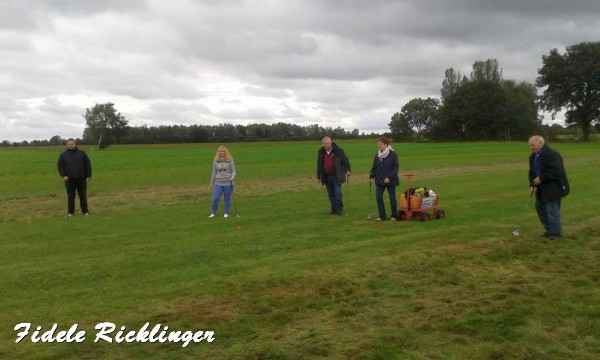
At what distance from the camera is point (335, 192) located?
13.7 meters

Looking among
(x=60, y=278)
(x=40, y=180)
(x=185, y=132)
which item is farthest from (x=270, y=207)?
(x=185, y=132)

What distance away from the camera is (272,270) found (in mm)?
7785

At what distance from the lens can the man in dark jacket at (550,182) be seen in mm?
9719

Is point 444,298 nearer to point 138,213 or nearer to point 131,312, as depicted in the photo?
point 131,312

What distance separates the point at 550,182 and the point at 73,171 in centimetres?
1152

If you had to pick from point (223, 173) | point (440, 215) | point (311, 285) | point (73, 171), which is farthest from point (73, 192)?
point (311, 285)

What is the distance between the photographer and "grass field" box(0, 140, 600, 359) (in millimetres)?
5105

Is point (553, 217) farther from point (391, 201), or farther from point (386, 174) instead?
point (386, 174)

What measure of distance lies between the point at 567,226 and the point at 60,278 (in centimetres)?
930

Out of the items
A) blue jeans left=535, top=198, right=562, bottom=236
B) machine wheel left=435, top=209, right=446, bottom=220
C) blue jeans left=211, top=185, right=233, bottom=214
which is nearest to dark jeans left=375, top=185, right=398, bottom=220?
machine wheel left=435, top=209, right=446, bottom=220

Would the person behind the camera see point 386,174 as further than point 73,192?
No

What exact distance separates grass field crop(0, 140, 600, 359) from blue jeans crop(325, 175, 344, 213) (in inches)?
21.3

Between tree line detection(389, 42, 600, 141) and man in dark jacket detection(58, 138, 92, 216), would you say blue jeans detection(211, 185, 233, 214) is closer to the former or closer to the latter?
man in dark jacket detection(58, 138, 92, 216)

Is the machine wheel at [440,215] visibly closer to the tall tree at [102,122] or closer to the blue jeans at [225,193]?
the blue jeans at [225,193]
